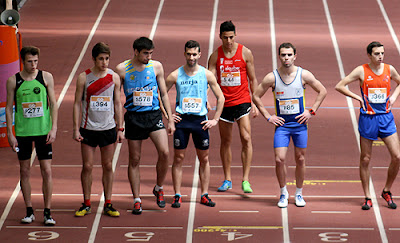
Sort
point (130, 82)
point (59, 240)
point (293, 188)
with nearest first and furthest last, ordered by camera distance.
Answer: point (59, 240), point (130, 82), point (293, 188)

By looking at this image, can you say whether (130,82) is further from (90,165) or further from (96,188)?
(96,188)

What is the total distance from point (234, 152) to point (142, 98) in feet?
8.86

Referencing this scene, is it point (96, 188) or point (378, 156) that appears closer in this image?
point (96, 188)

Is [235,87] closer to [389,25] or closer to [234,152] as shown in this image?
[234,152]

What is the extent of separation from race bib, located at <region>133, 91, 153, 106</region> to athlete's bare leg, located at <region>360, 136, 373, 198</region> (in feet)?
6.94

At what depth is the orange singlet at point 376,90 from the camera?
869 cm

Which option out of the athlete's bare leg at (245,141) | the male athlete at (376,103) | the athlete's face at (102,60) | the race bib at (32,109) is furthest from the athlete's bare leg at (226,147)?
the race bib at (32,109)

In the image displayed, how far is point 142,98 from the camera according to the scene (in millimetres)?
→ 8625

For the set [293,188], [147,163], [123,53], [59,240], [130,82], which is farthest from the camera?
[123,53]

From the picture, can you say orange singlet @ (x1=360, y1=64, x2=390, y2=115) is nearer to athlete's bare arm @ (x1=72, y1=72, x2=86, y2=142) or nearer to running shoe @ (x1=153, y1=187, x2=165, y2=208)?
running shoe @ (x1=153, y1=187, x2=165, y2=208)

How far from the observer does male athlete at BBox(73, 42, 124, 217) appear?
27.5 ft

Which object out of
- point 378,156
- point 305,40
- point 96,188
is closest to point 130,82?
point 96,188

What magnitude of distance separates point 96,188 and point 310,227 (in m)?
2.47

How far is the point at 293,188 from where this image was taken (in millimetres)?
9508
